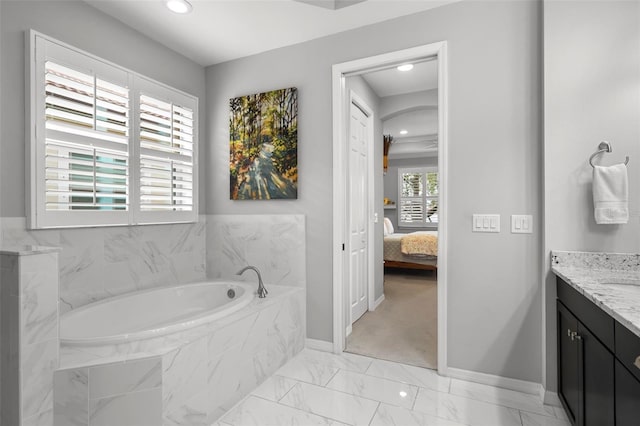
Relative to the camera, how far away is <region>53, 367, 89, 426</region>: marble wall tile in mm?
1535

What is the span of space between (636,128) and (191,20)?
3061 mm

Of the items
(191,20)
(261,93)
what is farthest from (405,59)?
(191,20)

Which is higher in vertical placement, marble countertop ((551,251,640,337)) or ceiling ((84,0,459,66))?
ceiling ((84,0,459,66))

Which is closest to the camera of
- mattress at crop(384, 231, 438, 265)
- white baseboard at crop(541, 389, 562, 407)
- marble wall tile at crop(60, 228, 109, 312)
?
white baseboard at crop(541, 389, 562, 407)

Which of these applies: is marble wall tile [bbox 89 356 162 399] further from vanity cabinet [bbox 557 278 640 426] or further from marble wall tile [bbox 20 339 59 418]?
vanity cabinet [bbox 557 278 640 426]

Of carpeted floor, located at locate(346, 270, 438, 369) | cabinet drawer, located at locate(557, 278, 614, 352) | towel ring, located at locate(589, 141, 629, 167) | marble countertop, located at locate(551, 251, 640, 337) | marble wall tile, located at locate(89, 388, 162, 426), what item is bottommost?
carpeted floor, located at locate(346, 270, 438, 369)

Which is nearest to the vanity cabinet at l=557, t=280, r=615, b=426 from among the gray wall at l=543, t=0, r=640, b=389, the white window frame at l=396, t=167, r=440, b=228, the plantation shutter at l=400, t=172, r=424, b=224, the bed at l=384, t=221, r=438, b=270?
the gray wall at l=543, t=0, r=640, b=389

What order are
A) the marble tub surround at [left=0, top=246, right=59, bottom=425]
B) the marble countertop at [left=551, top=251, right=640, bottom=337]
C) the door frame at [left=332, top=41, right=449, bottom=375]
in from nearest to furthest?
1. the marble countertop at [left=551, top=251, right=640, bottom=337]
2. the marble tub surround at [left=0, top=246, right=59, bottom=425]
3. the door frame at [left=332, top=41, right=449, bottom=375]

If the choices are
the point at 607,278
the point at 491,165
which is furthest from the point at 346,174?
the point at 607,278

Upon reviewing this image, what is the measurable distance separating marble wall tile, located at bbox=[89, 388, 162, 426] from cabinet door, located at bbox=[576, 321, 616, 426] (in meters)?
1.92

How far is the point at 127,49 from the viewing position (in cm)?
271

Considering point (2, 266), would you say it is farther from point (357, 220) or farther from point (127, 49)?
point (357, 220)

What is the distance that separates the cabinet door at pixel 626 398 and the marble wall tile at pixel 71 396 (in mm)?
2129

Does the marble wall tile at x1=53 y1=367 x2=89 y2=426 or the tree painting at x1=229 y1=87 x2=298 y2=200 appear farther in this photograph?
the tree painting at x1=229 y1=87 x2=298 y2=200
